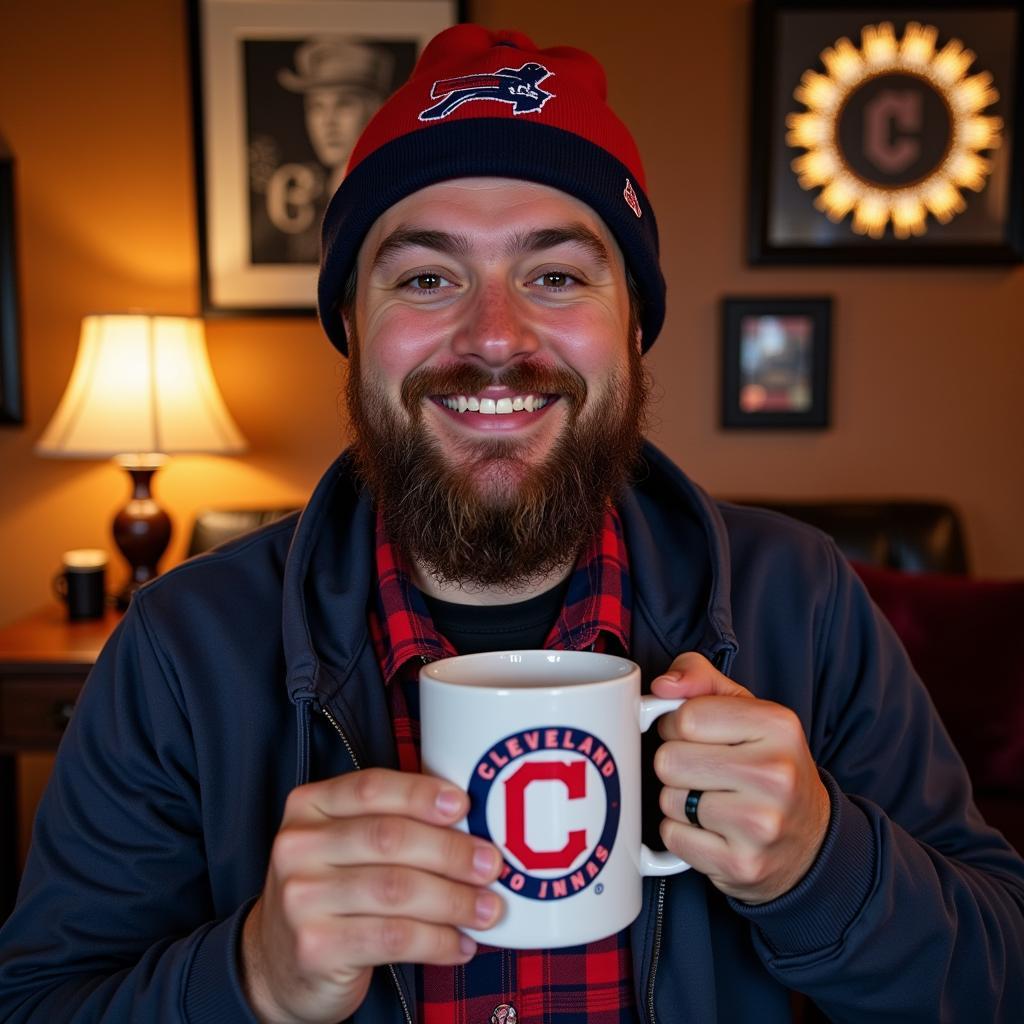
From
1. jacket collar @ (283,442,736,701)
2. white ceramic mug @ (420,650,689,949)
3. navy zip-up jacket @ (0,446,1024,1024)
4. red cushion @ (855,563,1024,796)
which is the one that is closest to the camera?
white ceramic mug @ (420,650,689,949)

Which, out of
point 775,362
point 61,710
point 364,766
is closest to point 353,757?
point 364,766

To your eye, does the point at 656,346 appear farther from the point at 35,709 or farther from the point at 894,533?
the point at 35,709

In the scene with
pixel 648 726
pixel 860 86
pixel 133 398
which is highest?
pixel 860 86

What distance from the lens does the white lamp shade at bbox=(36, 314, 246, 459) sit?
211 cm

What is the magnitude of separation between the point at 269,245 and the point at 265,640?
1.83 m

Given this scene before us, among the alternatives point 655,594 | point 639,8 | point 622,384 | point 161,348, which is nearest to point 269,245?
point 161,348

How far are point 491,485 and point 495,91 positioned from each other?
42 centimetres

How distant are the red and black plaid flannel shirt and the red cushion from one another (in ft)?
2.77

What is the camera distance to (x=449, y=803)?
0.55m

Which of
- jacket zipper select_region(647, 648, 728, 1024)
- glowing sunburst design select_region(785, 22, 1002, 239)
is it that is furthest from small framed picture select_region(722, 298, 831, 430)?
jacket zipper select_region(647, 648, 728, 1024)

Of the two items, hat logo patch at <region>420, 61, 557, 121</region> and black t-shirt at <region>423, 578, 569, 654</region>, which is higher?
hat logo patch at <region>420, 61, 557, 121</region>

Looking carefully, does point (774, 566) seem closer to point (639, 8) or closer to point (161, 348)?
point (161, 348)

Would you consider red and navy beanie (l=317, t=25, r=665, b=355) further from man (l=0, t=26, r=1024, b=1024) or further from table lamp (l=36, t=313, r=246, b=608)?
table lamp (l=36, t=313, r=246, b=608)

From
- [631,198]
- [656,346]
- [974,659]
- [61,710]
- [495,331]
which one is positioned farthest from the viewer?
[656,346]
